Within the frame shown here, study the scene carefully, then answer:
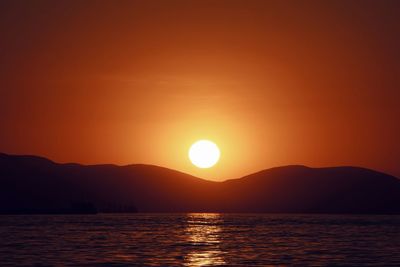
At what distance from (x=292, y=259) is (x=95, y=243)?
99.5 feet

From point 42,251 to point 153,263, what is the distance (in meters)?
16.2

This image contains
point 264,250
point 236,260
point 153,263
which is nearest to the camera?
point 153,263

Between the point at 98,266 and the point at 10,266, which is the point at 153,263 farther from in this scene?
the point at 10,266

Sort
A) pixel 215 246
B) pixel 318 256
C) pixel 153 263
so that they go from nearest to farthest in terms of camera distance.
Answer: pixel 153 263, pixel 318 256, pixel 215 246

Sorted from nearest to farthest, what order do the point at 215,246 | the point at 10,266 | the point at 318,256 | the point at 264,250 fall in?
the point at 10,266 → the point at 318,256 → the point at 264,250 → the point at 215,246

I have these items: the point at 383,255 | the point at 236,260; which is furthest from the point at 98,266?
Result: the point at 383,255

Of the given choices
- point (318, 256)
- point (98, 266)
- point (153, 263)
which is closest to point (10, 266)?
point (98, 266)

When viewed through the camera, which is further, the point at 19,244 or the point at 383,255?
the point at 19,244

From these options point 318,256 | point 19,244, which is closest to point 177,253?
point 318,256

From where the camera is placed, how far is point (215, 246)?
88.4 metres

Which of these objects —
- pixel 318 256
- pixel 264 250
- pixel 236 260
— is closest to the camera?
pixel 236 260

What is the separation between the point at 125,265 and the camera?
61531 mm

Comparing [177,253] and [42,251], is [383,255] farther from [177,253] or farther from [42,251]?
[42,251]

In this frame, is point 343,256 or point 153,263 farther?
point 343,256
